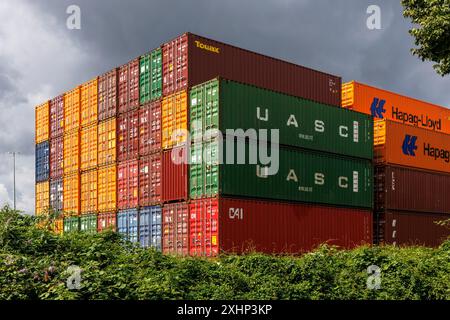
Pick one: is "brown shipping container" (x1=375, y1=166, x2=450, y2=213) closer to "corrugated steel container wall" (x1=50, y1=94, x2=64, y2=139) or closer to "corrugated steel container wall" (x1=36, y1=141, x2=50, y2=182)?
"corrugated steel container wall" (x1=50, y1=94, x2=64, y2=139)

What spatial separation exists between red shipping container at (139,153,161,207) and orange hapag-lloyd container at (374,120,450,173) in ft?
44.8

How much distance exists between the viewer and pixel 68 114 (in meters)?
33.8

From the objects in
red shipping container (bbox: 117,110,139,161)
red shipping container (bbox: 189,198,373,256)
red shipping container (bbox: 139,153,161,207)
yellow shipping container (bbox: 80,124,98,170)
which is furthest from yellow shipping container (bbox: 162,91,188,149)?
yellow shipping container (bbox: 80,124,98,170)

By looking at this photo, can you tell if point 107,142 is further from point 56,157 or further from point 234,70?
point 234,70

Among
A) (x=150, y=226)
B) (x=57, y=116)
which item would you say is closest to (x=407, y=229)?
(x=150, y=226)

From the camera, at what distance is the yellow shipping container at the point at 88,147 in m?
31.0

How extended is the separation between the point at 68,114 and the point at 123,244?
2077 centimetres

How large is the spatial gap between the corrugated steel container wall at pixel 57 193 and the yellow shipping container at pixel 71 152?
1086 millimetres

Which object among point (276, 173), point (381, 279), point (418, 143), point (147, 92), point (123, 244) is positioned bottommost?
point (381, 279)

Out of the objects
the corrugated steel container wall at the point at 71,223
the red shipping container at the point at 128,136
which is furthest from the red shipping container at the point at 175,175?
the corrugated steel container wall at the point at 71,223
